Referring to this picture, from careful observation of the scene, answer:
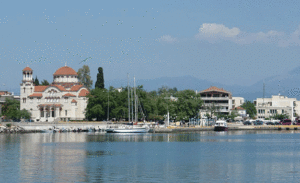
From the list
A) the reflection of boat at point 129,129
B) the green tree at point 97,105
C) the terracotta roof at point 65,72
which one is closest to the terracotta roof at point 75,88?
the terracotta roof at point 65,72

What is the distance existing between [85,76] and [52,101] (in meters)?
35.1

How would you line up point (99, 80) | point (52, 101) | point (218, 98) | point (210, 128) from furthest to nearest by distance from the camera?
point (218, 98)
point (99, 80)
point (52, 101)
point (210, 128)

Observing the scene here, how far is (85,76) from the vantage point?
6698 inches

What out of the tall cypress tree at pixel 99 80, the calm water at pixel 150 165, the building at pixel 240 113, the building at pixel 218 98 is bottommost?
the calm water at pixel 150 165

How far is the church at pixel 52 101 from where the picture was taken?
13525cm

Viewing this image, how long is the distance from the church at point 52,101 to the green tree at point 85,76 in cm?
2981

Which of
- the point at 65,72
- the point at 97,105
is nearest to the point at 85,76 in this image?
the point at 65,72

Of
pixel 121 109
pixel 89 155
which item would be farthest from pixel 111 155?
pixel 121 109

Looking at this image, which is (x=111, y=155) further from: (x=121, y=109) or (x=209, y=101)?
(x=209, y=101)

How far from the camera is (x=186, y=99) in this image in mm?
130625

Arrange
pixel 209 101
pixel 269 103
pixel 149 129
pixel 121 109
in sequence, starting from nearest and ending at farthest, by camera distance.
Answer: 1. pixel 149 129
2. pixel 121 109
3. pixel 209 101
4. pixel 269 103

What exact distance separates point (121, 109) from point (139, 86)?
7546 mm

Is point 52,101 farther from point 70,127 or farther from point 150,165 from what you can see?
point 150,165

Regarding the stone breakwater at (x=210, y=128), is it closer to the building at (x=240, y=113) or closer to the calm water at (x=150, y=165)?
the building at (x=240, y=113)
